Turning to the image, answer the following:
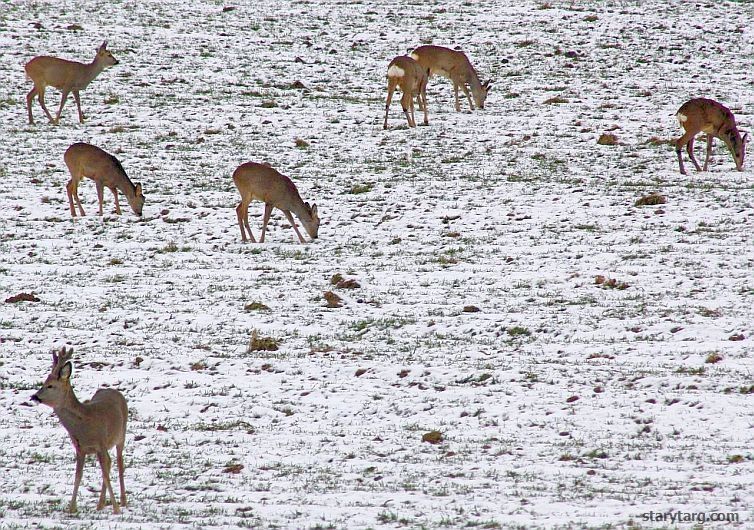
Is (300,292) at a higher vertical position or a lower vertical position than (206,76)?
lower

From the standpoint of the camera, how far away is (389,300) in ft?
36.9

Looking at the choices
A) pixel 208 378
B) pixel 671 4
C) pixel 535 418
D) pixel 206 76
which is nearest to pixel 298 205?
pixel 208 378

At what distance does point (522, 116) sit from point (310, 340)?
12.4 metres

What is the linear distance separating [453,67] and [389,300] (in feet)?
37.3

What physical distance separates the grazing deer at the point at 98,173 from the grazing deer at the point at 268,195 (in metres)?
2.23

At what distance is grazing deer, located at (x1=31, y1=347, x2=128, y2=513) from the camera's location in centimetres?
626

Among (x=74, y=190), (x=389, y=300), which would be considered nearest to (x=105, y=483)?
(x=389, y=300)

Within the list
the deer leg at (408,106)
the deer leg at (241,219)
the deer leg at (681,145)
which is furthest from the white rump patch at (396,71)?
the deer leg at (241,219)

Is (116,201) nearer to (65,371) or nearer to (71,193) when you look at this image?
(71,193)

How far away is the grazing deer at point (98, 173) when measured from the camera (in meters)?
15.3

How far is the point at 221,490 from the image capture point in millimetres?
6559

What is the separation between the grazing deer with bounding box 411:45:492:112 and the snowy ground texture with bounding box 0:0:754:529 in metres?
0.67

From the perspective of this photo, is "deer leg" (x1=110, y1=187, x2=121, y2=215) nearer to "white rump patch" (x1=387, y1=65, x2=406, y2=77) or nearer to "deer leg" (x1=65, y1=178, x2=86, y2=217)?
"deer leg" (x1=65, y1=178, x2=86, y2=217)

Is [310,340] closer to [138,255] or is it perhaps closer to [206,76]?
[138,255]
